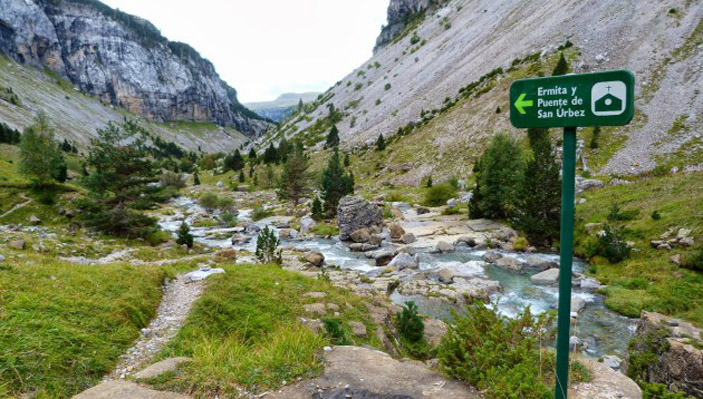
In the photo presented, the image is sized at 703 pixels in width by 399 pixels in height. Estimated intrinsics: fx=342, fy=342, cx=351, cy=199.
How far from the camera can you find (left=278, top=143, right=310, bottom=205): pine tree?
50.8 m

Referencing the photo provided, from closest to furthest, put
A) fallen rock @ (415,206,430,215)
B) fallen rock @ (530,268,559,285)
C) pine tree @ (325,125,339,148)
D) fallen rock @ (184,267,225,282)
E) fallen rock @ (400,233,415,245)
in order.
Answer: fallen rock @ (184,267,225,282), fallen rock @ (530,268,559,285), fallen rock @ (400,233,415,245), fallen rock @ (415,206,430,215), pine tree @ (325,125,339,148)

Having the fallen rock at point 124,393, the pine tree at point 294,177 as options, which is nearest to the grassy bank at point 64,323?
the fallen rock at point 124,393

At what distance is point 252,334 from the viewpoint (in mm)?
8922

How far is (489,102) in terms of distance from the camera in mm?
54000

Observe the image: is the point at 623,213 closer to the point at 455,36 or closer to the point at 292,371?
the point at 292,371

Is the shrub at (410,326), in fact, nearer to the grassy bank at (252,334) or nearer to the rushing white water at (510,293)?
the grassy bank at (252,334)

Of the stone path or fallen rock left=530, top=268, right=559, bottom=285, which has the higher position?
the stone path

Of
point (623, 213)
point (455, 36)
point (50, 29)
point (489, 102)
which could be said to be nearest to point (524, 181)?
point (623, 213)

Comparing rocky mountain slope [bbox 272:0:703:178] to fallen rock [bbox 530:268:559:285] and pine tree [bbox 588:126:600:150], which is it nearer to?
pine tree [bbox 588:126:600:150]

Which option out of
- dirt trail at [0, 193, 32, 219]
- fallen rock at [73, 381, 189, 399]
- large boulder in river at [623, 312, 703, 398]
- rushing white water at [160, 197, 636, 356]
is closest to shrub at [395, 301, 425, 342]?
rushing white water at [160, 197, 636, 356]

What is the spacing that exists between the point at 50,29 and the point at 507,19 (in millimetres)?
226676

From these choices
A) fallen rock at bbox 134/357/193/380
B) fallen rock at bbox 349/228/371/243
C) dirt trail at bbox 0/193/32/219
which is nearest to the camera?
fallen rock at bbox 134/357/193/380

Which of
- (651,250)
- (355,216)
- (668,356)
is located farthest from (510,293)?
(355,216)

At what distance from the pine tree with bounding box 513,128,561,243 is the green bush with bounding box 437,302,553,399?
20744mm
